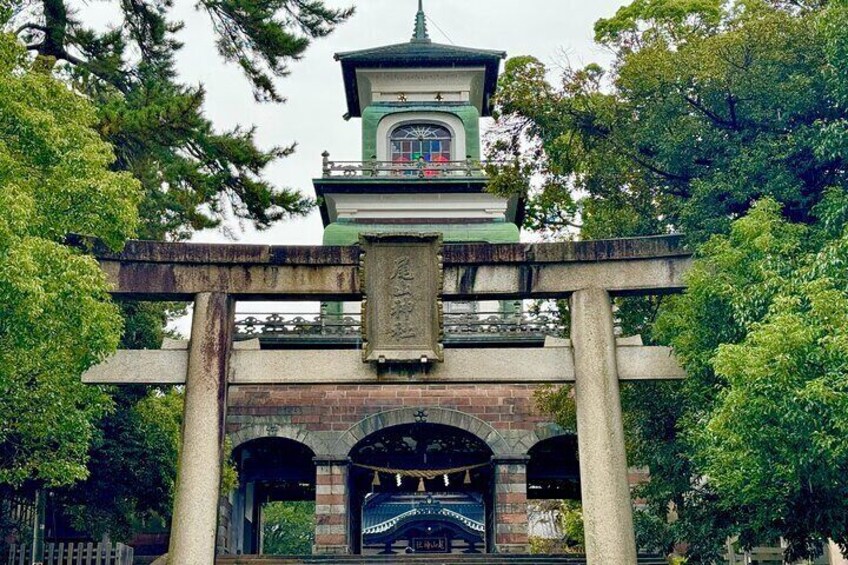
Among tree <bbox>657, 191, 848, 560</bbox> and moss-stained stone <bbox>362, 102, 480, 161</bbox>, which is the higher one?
moss-stained stone <bbox>362, 102, 480, 161</bbox>

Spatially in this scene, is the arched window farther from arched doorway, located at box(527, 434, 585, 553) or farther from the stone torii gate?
the stone torii gate

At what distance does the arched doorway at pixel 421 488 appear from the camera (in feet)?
72.0

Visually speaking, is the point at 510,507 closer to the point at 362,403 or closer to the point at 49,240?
the point at 362,403

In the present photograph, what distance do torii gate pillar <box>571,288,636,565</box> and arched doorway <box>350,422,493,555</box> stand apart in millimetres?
7796

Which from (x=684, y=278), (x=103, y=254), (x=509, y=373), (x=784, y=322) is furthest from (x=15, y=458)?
(x=784, y=322)

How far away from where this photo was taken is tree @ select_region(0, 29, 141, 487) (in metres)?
9.93

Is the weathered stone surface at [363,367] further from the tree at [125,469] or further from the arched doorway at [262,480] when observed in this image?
the arched doorway at [262,480]

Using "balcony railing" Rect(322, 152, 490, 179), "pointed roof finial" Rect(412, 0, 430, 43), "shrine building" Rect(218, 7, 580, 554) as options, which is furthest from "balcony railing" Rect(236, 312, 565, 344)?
"pointed roof finial" Rect(412, 0, 430, 43)

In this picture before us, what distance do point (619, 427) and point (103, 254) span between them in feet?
22.4

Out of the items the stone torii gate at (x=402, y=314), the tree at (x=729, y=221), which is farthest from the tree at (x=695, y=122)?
the stone torii gate at (x=402, y=314)

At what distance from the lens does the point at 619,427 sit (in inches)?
487

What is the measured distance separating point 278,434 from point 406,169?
8.61 metres

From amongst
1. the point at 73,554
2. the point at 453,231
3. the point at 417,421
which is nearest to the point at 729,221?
the point at 417,421

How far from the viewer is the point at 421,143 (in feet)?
91.0
